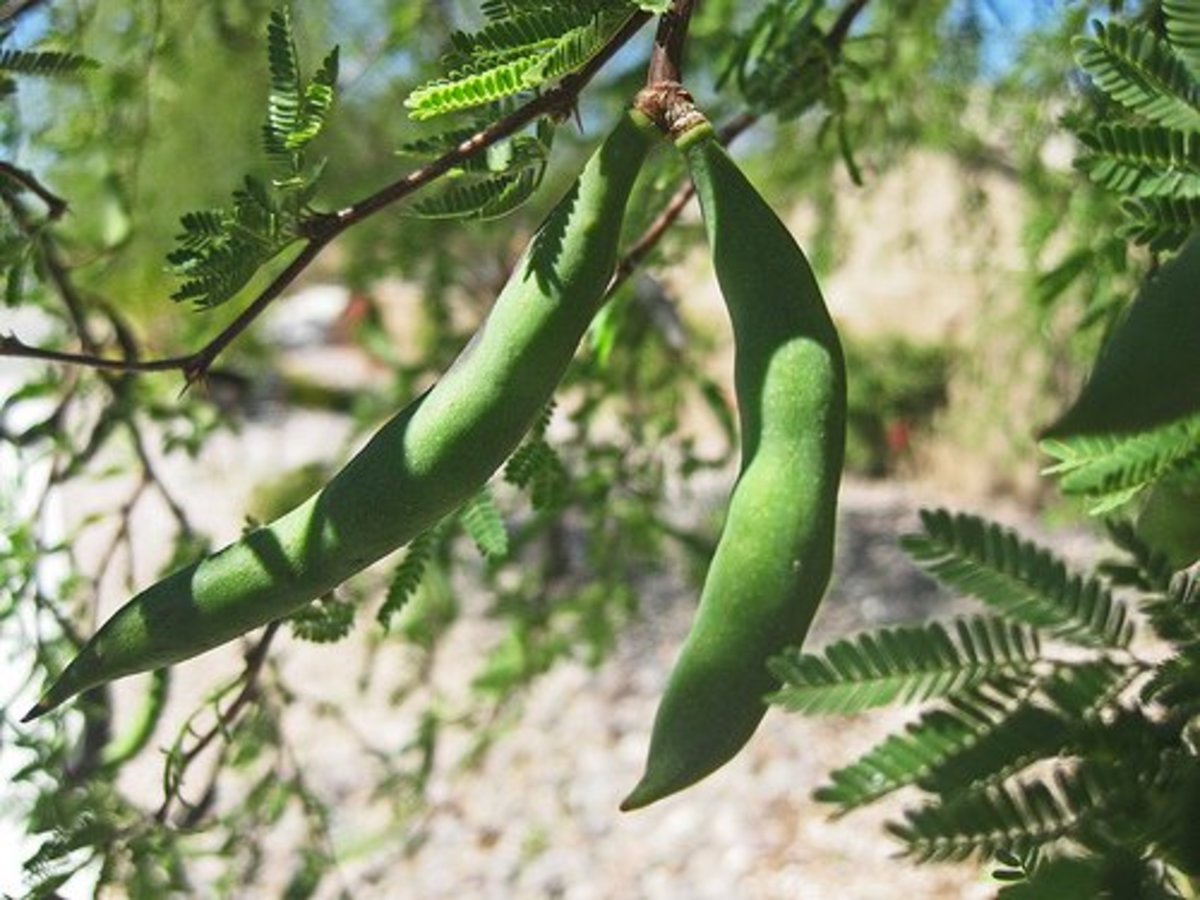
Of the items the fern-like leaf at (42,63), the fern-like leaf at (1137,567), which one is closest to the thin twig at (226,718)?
the fern-like leaf at (42,63)

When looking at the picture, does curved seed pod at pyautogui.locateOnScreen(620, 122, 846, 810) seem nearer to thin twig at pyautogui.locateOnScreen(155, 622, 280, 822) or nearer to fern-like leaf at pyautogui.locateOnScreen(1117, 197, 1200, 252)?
fern-like leaf at pyautogui.locateOnScreen(1117, 197, 1200, 252)

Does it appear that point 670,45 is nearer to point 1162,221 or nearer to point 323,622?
point 1162,221

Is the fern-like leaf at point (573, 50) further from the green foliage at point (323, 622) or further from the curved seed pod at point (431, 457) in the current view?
the green foliage at point (323, 622)

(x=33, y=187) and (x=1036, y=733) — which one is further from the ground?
(x=33, y=187)

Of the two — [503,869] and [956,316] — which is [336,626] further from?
[956,316]

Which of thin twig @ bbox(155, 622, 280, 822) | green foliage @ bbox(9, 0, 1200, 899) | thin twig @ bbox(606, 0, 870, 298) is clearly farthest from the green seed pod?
thin twig @ bbox(606, 0, 870, 298)

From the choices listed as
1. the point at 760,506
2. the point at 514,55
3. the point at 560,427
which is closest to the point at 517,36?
the point at 514,55

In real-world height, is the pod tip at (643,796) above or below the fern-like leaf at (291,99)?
below
